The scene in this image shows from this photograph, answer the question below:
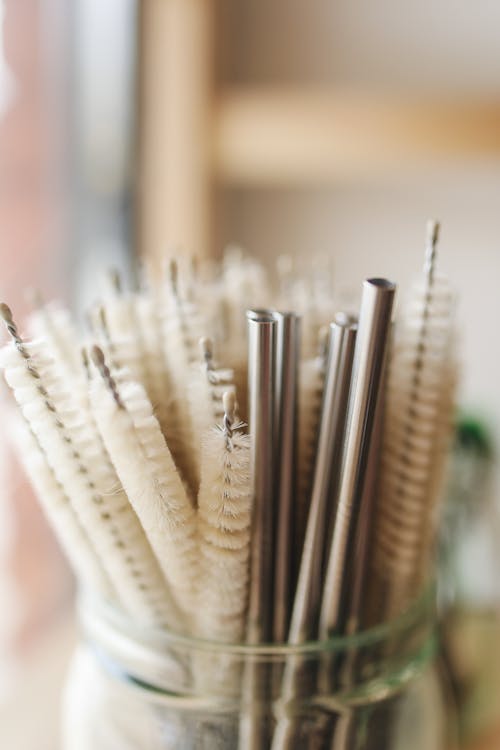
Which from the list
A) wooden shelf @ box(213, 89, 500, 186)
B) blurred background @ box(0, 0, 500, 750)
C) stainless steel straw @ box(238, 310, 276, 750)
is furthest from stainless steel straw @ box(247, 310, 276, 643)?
wooden shelf @ box(213, 89, 500, 186)

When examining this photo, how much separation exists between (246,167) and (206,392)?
1.46ft

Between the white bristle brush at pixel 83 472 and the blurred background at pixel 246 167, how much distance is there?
0.28 m

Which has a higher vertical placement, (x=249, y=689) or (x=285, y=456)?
(x=285, y=456)

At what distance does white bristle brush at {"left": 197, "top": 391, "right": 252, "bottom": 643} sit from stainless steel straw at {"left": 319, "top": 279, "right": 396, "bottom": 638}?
0.13 ft

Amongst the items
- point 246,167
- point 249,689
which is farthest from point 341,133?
point 249,689

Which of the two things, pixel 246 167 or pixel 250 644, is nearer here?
pixel 250 644

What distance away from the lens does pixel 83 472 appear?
1.12 feet

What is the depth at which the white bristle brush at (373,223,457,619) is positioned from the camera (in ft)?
1.24

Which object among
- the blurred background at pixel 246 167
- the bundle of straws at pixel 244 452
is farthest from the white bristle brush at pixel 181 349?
the blurred background at pixel 246 167

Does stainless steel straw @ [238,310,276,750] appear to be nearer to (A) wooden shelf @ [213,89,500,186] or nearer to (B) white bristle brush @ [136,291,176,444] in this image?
(B) white bristle brush @ [136,291,176,444]

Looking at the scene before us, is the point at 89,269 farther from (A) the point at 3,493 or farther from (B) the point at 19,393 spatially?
(B) the point at 19,393

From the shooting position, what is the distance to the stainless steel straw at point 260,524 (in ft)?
1.08

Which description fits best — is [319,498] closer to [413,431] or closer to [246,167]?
[413,431]

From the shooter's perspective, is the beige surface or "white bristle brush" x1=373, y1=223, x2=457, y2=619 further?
the beige surface
